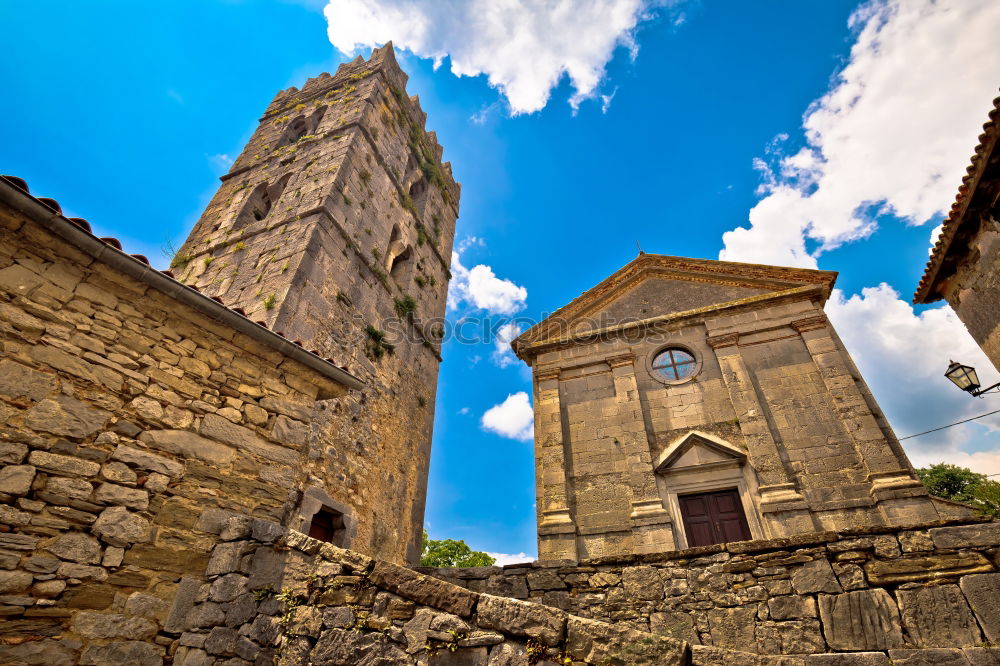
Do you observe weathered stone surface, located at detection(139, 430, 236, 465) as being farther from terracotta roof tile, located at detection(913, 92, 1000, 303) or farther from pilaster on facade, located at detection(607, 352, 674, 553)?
terracotta roof tile, located at detection(913, 92, 1000, 303)

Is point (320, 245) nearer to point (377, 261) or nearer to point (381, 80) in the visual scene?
point (377, 261)

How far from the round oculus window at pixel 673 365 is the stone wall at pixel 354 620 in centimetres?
937

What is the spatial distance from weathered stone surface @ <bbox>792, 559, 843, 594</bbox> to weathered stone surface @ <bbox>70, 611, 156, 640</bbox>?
4.86 m

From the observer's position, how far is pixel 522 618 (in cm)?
258

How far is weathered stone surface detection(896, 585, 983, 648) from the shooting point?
10.4 ft

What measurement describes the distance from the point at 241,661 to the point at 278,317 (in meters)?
6.41

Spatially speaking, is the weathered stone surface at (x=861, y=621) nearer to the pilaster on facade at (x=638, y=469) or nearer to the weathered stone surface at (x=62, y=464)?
the pilaster on facade at (x=638, y=469)

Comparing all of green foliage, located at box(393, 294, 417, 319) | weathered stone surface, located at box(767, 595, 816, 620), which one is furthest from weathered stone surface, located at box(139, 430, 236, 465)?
green foliage, located at box(393, 294, 417, 319)

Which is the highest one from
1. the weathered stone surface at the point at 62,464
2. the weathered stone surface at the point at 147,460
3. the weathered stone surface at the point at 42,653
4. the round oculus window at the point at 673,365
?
the round oculus window at the point at 673,365

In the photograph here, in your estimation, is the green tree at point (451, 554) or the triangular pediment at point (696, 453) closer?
the triangular pediment at point (696, 453)

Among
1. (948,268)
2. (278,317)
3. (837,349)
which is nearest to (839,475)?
(837,349)

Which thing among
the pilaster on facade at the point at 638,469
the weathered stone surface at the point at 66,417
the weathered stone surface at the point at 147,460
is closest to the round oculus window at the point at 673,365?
the pilaster on facade at the point at 638,469

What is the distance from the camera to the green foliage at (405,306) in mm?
12790

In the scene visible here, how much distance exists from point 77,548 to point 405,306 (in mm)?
10189
